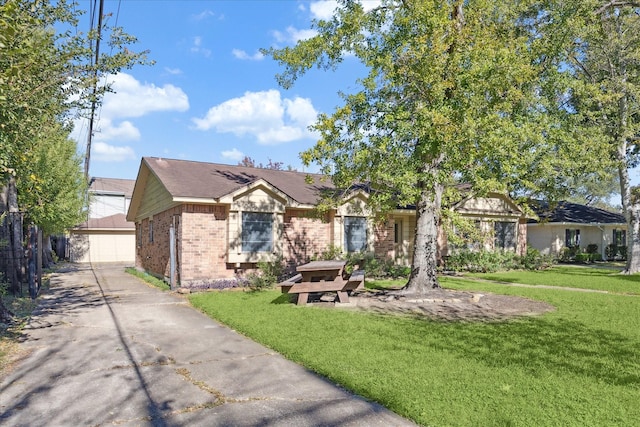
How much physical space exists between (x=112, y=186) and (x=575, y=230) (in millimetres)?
42003

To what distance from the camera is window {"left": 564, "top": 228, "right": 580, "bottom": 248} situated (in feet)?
106

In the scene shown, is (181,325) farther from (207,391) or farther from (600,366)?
(600,366)

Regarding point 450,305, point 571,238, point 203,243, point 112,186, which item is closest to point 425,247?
point 450,305

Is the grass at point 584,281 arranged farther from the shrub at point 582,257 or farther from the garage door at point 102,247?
the garage door at point 102,247

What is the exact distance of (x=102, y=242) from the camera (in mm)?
35625

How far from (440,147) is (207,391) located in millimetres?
7701

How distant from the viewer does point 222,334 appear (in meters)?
8.34

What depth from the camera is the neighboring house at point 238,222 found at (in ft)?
49.5

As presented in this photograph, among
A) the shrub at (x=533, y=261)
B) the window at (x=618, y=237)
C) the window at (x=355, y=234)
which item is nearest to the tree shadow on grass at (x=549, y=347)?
the window at (x=355, y=234)

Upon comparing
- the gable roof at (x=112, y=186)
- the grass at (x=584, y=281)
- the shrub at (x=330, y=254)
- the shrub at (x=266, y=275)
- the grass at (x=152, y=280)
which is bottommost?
the grass at (x=152, y=280)

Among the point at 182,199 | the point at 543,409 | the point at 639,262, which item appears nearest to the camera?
the point at 543,409

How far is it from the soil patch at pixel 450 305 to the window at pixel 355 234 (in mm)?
5193

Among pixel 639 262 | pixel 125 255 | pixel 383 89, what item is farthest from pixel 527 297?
pixel 125 255

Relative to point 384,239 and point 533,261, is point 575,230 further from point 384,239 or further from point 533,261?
point 384,239
